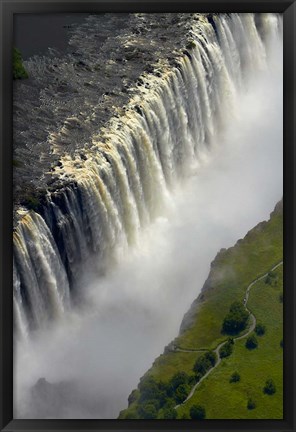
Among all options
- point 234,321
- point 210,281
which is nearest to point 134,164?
point 210,281

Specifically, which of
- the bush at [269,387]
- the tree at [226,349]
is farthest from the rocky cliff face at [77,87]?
the bush at [269,387]

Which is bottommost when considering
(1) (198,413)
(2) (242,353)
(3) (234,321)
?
(1) (198,413)

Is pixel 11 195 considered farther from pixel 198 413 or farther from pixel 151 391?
pixel 198 413

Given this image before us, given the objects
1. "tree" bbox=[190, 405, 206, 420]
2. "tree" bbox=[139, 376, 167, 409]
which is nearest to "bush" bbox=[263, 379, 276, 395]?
"tree" bbox=[190, 405, 206, 420]

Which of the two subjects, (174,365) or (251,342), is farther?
(251,342)

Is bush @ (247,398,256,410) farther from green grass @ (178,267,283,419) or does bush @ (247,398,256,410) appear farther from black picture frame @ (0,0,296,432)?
black picture frame @ (0,0,296,432)

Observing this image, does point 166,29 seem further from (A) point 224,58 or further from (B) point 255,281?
(B) point 255,281

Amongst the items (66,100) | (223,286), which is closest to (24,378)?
(223,286)
